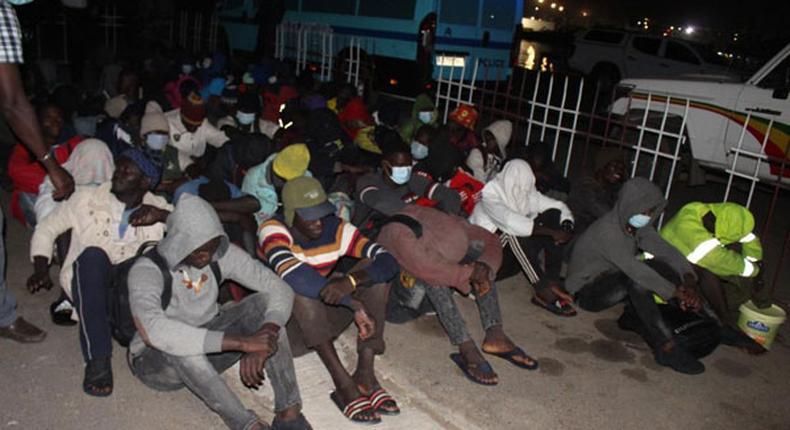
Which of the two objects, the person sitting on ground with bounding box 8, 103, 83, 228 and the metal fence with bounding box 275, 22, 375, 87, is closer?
the person sitting on ground with bounding box 8, 103, 83, 228

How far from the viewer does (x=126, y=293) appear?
338 centimetres

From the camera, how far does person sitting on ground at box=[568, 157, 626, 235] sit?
5.59 m

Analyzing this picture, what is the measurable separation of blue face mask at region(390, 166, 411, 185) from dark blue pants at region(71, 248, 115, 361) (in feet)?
6.96

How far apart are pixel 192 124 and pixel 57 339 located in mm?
2751

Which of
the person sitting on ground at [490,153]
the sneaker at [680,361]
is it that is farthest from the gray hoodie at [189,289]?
the person sitting on ground at [490,153]

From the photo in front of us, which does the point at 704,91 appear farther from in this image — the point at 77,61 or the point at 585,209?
the point at 77,61

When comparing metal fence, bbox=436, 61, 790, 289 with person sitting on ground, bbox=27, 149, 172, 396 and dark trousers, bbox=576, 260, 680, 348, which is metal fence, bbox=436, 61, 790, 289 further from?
person sitting on ground, bbox=27, 149, 172, 396

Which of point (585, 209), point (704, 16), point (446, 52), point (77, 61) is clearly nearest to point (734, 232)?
point (585, 209)

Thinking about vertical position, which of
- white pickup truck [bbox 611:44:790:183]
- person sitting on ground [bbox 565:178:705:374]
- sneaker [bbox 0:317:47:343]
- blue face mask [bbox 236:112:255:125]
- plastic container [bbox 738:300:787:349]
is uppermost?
white pickup truck [bbox 611:44:790:183]

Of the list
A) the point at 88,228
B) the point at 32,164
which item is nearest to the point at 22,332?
the point at 88,228

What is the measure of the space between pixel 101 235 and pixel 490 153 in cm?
396

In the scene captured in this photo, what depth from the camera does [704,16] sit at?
40406mm

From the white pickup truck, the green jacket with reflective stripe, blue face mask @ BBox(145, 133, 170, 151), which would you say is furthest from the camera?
the white pickup truck

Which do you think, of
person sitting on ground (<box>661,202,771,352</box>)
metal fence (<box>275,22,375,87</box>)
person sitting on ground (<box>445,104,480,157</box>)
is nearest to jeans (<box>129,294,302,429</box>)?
person sitting on ground (<box>661,202,771,352</box>)
